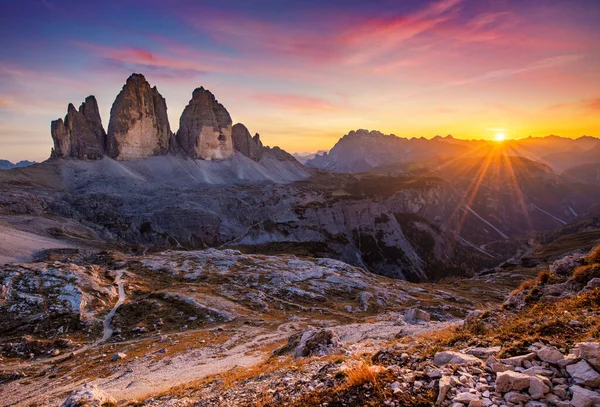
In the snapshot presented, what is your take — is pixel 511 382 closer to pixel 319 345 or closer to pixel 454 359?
pixel 454 359

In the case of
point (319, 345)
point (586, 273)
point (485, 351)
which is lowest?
point (319, 345)

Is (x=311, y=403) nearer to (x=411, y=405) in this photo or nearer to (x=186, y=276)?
(x=411, y=405)

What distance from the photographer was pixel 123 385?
3309cm

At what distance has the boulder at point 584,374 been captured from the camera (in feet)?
28.9

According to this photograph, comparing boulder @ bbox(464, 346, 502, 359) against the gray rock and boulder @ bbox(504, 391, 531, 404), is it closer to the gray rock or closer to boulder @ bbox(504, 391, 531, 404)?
boulder @ bbox(504, 391, 531, 404)

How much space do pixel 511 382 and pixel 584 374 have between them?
1.89 metres

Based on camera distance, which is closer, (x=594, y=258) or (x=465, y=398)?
(x=465, y=398)

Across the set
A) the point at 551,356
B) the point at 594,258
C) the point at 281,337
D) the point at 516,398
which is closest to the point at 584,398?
the point at 516,398

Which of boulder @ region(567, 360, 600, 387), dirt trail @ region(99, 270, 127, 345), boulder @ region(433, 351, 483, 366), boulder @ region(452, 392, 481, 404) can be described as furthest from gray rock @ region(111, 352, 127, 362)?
boulder @ region(567, 360, 600, 387)

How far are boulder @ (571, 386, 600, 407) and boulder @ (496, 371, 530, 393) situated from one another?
1053 millimetres

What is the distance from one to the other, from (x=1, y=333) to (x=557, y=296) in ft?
254

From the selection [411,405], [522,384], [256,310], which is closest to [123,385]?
[411,405]

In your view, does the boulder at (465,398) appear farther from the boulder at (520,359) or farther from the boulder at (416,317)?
the boulder at (416,317)

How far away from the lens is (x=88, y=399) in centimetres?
1845
